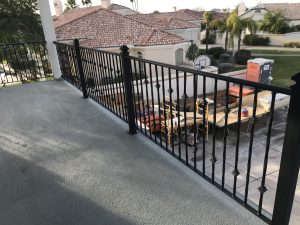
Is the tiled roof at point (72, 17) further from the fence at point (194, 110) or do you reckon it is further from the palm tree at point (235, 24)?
the fence at point (194, 110)

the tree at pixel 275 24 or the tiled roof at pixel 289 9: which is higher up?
the tiled roof at pixel 289 9

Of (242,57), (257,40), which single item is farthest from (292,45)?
(242,57)

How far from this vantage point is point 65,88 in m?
5.38

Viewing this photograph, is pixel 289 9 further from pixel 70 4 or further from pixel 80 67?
pixel 80 67

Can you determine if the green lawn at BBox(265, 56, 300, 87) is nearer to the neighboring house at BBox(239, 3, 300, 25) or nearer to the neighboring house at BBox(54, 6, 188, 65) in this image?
the neighboring house at BBox(54, 6, 188, 65)

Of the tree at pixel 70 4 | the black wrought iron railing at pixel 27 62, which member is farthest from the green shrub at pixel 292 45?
the tree at pixel 70 4

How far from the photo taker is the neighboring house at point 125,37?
17.8 m

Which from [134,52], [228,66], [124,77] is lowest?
[228,66]

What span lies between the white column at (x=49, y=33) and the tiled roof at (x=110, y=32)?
11664mm

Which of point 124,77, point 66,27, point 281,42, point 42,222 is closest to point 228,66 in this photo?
point 66,27

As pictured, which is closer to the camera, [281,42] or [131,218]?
[131,218]

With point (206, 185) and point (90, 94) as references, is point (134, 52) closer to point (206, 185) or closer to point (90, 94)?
point (90, 94)

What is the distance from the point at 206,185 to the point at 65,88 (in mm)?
4075

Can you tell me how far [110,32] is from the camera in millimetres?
19062
